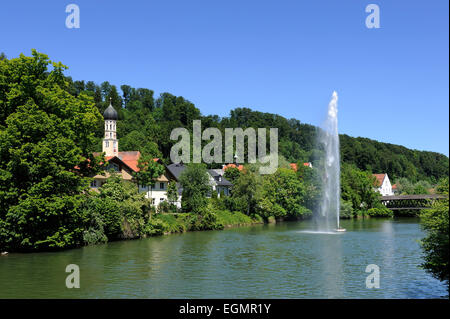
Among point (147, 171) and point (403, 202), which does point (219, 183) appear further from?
point (403, 202)

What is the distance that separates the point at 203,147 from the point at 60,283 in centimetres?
9705

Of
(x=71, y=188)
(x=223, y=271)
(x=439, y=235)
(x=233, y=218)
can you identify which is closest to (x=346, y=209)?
(x=233, y=218)

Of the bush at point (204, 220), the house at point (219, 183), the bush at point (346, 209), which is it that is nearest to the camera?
the bush at point (204, 220)

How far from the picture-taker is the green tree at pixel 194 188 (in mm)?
61281

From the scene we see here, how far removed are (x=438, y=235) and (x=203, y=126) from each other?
123 m

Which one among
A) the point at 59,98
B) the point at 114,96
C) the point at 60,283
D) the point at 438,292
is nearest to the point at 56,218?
the point at 59,98

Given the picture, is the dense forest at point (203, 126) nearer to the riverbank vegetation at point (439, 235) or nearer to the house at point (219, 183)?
the house at point (219, 183)

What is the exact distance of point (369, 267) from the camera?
2984 centimetres

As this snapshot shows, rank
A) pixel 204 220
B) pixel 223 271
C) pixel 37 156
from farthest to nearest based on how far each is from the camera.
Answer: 1. pixel 204 220
2. pixel 37 156
3. pixel 223 271

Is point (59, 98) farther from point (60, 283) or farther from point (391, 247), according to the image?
point (391, 247)

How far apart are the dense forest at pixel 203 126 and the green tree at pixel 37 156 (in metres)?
65.1

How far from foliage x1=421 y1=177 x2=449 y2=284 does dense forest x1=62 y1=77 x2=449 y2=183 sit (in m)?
90.1

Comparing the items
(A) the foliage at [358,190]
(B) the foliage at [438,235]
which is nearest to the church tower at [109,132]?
(A) the foliage at [358,190]

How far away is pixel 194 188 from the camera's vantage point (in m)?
61.7
